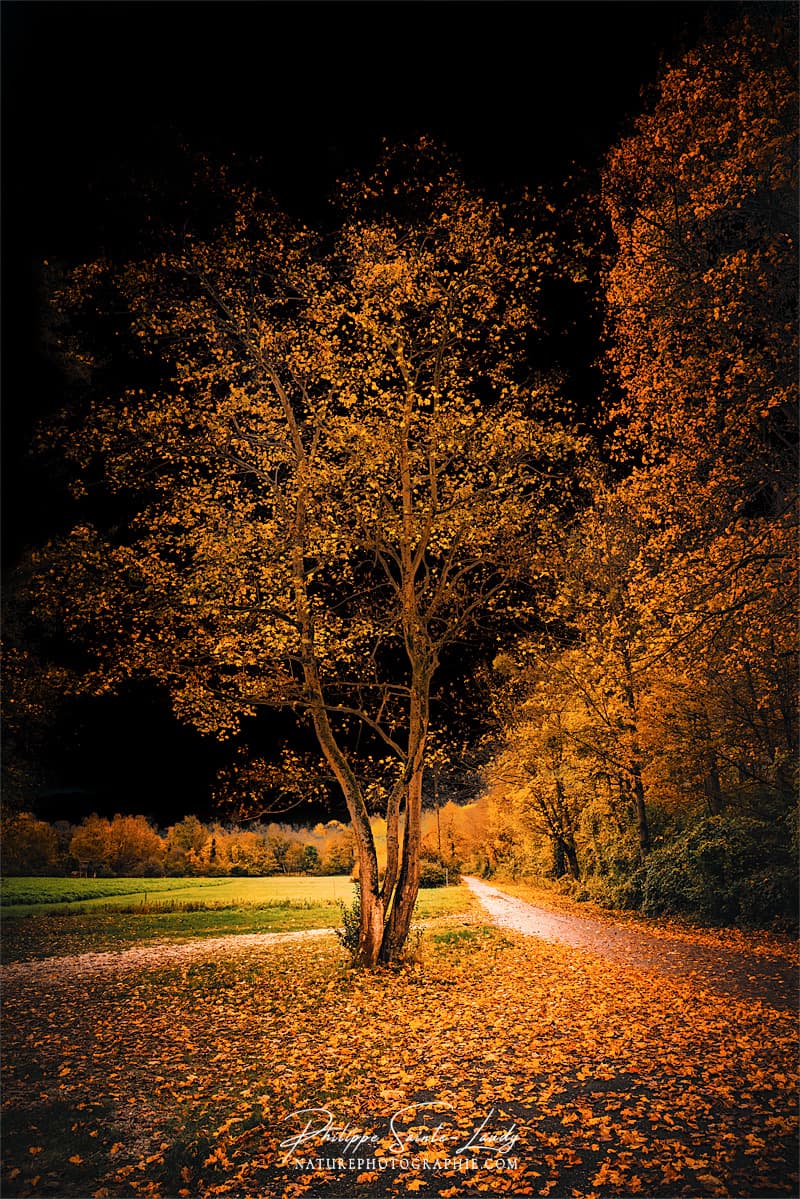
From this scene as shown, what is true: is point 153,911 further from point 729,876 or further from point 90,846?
point 729,876

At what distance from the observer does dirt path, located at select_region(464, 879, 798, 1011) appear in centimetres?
1013

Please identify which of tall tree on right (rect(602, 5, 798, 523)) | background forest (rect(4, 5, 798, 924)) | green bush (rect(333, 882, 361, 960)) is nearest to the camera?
tall tree on right (rect(602, 5, 798, 523))

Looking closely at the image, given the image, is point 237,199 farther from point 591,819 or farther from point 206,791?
point 591,819

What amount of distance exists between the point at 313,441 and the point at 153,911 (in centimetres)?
2587

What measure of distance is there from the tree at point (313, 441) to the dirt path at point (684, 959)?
15.5ft

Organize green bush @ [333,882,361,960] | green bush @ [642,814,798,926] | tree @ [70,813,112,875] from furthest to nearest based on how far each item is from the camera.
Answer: tree @ [70,813,112,875], green bush @ [642,814,798,926], green bush @ [333,882,361,960]

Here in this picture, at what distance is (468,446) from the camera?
1452 cm

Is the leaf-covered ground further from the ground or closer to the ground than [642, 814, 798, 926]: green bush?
closer to the ground

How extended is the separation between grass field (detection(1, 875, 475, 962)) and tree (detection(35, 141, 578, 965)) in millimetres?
7445

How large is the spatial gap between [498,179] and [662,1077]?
45.9 feet

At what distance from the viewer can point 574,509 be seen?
16.4 metres

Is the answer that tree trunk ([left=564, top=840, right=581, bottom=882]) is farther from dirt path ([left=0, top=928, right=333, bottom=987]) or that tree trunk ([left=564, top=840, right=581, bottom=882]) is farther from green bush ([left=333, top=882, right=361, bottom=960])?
green bush ([left=333, top=882, right=361, bottom=960])

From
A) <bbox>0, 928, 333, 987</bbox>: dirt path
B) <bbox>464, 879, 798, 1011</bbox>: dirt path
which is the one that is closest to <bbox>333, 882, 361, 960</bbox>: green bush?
<bbox>464, 879, 798, 1011</bbox>: dirt path
